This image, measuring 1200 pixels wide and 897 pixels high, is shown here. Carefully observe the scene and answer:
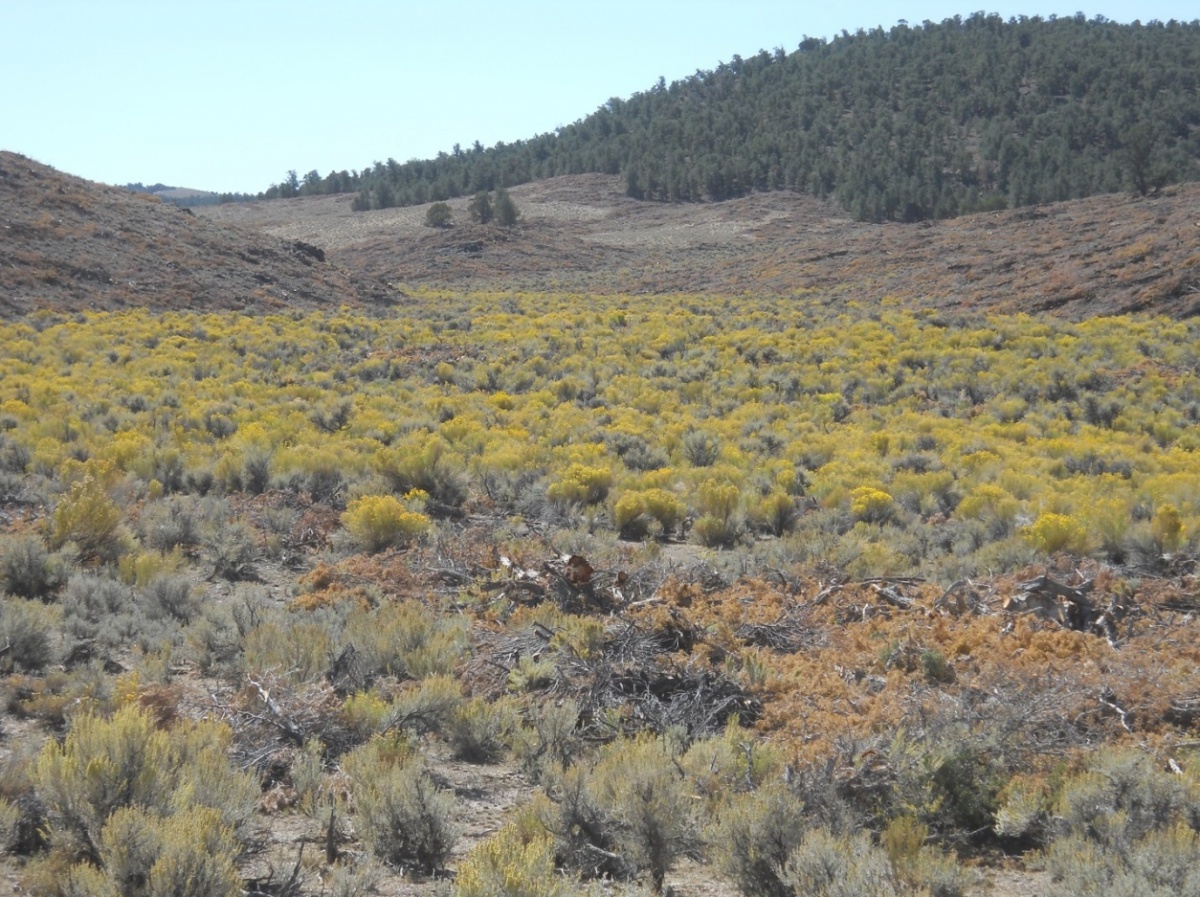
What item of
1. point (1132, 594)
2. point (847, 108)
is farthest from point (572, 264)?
point (847, 108)

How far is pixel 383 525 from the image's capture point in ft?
27.5

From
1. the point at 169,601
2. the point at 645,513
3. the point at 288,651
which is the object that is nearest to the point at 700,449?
the point at 645,513

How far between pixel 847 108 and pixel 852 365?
347 ft

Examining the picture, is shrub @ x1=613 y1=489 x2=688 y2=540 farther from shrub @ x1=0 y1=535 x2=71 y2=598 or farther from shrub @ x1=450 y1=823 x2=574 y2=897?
shrub @ x1=450 y1=823 x2=574 y2=897

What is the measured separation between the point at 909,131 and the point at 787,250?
183 feet

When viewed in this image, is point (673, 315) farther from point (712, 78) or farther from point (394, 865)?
point (712, 78)

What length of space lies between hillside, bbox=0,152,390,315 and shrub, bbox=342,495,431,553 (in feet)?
69.1

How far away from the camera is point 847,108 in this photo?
11312 centimetres

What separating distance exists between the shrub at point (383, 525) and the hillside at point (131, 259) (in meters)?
21.1

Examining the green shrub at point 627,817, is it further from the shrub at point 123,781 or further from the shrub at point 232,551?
the shrub at point 232,551

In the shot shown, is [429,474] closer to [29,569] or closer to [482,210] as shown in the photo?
[29,569]

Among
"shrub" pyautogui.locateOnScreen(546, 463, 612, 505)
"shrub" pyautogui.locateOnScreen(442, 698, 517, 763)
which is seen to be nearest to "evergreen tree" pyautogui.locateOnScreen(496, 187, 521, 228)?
"shrub" pyautogui.locateOnScreen(546, 463, 612, 505)

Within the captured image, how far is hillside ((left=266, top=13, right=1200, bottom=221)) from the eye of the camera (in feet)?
258

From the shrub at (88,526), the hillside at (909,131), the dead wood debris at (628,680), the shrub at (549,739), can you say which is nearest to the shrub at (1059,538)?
the dead wood debris at (628,680)
